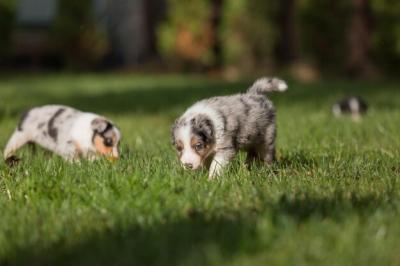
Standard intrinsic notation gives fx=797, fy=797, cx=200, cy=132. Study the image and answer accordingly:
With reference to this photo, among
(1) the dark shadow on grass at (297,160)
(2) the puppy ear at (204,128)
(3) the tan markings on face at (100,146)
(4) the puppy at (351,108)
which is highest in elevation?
(2) the puppy ear at (204,128)

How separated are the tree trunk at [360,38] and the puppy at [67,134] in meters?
18.6

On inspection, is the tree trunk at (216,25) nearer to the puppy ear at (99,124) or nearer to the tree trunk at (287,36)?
the tree trunk at (287,36)

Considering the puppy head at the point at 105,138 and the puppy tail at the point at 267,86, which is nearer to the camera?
the puppy tail at the point at 267,86

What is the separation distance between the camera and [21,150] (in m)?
9.62

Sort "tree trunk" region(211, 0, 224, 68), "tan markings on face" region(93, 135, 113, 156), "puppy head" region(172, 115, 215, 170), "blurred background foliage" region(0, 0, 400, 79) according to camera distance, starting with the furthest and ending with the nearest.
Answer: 1. "tree trunk" region(211, 0, 224, 68)
2. "blurred background foliage" region(0, 0, 400, 79)
3. "tan markings on face" region(93, 135, 113, 156)
4. "puppy head" region(172, 115, 215, 170)

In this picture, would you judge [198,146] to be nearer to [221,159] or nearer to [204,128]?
[204,128]

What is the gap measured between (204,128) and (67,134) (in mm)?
2381

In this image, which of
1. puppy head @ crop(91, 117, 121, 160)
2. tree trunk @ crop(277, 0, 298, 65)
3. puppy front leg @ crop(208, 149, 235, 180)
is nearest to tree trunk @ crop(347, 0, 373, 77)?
tree trunk @ crop(277, 0, 298, 65)

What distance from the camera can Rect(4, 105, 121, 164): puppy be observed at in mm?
8422

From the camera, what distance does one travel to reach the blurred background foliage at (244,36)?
26.7 m

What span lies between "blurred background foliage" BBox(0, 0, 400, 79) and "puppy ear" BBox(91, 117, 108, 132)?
18.8 metres

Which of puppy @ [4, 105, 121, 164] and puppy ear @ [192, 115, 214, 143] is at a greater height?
puppy ear @ [192, 115, 214, 143]

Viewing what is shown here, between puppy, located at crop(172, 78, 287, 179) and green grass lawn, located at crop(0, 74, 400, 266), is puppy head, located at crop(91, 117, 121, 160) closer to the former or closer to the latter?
green grass lawn, located at crop(0, 74, 400, 266)

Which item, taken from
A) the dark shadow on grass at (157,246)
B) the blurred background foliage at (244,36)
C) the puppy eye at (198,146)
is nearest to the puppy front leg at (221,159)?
the puppy eye at (198,146)
